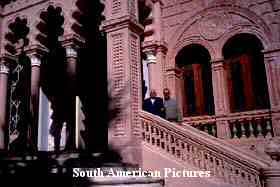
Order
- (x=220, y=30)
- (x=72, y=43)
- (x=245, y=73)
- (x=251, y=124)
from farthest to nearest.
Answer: (x=220, y=30)
(x=245, y=73)
(x=72, y=43)
(x=251, y=124)

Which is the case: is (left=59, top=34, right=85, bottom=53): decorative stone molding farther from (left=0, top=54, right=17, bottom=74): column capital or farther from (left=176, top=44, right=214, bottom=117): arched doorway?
(left=176, top=44, right=214, bottom=117): arched doorway

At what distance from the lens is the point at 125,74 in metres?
7.21

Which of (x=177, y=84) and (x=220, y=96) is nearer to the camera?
(x=220, y=96)

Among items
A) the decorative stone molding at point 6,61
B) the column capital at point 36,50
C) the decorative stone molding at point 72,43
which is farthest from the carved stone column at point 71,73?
the decorative stone molding at point 6,61

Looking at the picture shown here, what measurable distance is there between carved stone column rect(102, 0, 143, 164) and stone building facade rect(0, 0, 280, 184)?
1.0 inches

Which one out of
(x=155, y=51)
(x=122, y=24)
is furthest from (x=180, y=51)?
(x=122, y=24)

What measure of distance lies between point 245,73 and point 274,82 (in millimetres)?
1042

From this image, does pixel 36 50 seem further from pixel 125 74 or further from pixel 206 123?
pixel 206 123

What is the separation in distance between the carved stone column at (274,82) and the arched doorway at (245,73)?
12.7 inches

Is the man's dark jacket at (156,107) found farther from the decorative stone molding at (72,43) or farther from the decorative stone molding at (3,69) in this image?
the decorative stone molding at (3,69)

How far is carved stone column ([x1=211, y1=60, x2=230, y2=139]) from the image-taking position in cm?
927

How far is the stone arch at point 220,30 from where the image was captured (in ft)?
30.2

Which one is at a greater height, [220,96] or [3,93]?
[3,93]

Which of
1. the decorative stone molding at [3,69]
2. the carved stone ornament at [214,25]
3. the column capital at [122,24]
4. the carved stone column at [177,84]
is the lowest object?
the carved stone column at [177,84]
